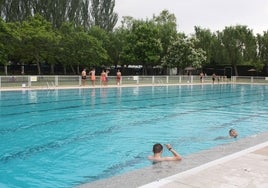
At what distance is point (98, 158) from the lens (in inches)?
336

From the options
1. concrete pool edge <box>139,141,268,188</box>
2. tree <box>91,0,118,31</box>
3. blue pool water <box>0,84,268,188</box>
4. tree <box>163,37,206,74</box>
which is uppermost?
tree <box>91,0,118,31</box>

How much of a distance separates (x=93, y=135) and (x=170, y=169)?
483 centimetres

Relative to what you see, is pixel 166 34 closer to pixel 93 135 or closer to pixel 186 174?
pixel 93 135

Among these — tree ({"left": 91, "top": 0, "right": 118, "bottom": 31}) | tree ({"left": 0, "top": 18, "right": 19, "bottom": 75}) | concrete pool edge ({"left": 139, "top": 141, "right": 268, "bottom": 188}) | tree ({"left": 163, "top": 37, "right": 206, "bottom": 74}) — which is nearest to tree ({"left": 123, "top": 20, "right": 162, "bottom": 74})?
tree ({"left": 163, "top": 37, "right": 206, "bottom": 74})

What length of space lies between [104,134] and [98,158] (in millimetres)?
→ 2833

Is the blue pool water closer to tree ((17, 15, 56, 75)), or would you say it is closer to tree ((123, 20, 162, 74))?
tree ((17, 15, 56, 75))

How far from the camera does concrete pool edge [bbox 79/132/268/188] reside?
5715mm

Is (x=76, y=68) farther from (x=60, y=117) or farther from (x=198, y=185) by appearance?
(x=198, y=185)

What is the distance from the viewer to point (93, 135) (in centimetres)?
1112

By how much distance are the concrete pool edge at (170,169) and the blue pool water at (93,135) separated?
2.93 feet

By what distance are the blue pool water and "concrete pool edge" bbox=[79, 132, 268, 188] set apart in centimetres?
89

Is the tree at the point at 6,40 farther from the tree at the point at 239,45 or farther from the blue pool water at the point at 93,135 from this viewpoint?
the tree at the point at 239,45

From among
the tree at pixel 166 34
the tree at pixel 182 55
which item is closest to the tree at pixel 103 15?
the tree at pixel 166 34

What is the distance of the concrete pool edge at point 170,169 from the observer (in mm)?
5715
